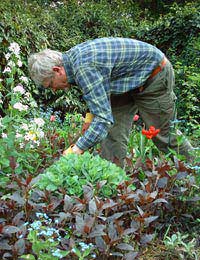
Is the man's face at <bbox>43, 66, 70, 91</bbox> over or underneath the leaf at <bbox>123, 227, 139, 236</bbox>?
over

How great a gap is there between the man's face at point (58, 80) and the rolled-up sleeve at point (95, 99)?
14cm

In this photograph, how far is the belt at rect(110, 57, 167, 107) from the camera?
370 centimetres

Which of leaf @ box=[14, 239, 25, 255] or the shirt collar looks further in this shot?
the shirt collar

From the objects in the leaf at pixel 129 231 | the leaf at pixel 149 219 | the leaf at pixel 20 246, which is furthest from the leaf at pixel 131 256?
the leaf at pixel 20 246

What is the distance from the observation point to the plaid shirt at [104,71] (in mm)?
3098

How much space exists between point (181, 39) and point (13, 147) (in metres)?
5.36

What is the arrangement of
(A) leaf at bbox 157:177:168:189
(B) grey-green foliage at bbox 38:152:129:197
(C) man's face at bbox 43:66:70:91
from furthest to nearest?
(C) man's face at bbox 43:66:70:91, (A) leaf at bbox 157:177:168:189, (B) grey-green foliage at bbox 38:152:129:197

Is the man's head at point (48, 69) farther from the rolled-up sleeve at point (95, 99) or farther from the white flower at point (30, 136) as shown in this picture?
the white flower at point (30, 136)

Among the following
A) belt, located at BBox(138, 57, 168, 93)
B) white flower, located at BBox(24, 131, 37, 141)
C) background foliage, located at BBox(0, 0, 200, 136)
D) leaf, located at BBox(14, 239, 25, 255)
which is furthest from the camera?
background foliage, located at BBox(0, 0, 200, 136)

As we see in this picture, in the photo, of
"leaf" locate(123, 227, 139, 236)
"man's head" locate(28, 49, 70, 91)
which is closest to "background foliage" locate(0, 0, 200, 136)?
"man's head" locate(28, 49, 70, 91)

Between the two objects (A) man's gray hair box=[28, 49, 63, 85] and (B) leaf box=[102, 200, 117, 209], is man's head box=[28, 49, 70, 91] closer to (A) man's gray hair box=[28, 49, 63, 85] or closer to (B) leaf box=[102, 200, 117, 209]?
(A) man's gray hair box=[28, 49, 63, 85]

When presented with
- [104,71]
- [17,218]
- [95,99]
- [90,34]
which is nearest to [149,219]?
[17,218]

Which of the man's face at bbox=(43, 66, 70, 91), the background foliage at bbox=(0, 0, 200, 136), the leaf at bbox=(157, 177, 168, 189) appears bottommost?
the background foliage at bbox=(0, 0, 200, 136)

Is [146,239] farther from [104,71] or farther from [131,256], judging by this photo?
[104,71]
